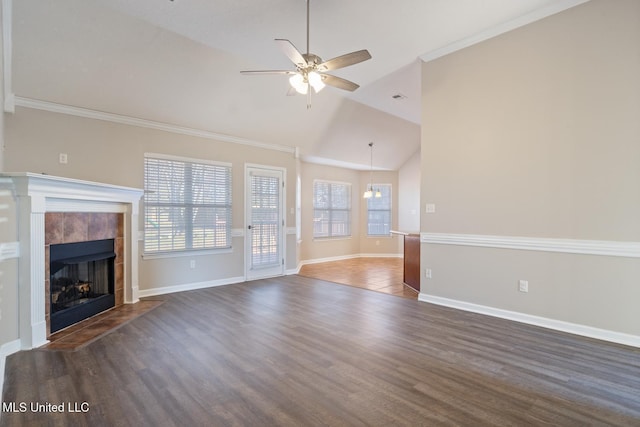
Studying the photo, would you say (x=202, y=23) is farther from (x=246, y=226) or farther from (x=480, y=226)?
(x=480, y=226)

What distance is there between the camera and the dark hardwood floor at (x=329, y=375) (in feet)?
6.48

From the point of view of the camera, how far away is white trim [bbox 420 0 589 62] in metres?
3.36

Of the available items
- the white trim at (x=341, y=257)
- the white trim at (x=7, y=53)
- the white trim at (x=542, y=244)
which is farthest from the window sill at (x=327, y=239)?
the white trim at (x=7, y=53)

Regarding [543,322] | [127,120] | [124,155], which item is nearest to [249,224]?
[124,155]

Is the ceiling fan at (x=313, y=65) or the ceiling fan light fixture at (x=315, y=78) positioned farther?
the ceiling fan light fixture at (x=315, y=78)

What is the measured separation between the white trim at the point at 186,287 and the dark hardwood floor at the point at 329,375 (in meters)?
1.21

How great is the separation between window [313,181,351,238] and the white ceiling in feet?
10.7

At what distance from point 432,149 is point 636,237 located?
93.4 inches

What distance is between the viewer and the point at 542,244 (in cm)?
356

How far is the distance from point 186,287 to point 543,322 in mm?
5136

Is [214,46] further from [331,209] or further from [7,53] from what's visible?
[331,209]

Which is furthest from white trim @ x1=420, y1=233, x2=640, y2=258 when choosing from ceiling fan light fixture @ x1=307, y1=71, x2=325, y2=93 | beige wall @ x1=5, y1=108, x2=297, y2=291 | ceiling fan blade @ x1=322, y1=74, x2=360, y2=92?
beige wall @ x1=5, y1=108, x2=297, y2=291

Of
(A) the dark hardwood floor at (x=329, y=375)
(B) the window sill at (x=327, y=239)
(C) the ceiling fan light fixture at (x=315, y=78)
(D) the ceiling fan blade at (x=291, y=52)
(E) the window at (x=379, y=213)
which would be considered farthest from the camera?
(E) the window at (x=379, y=213)

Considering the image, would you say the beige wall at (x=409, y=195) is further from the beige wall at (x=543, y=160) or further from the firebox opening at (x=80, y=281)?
the firebox opening at (x=80, y=281)
